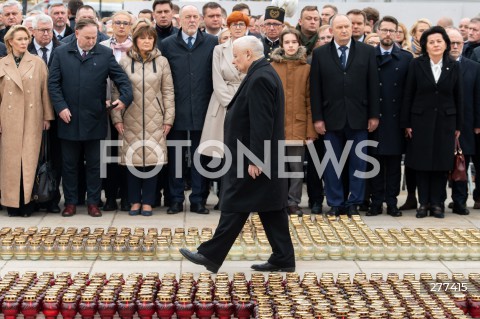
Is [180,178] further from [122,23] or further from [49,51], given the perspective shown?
[49,51]

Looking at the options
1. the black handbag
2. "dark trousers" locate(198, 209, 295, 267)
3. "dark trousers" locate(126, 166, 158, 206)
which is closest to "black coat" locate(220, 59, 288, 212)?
"dark trousers" locate(198, 209, 295, 267)

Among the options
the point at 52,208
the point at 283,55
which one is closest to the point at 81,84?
the point at 52,208

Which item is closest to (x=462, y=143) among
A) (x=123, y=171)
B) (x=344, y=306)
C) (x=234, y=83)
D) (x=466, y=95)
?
(x=466, y=95)

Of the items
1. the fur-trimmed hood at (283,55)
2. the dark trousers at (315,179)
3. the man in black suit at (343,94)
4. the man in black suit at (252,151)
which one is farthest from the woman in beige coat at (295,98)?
the man in black suit at (252,151)

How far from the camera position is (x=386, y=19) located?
11.6 meters

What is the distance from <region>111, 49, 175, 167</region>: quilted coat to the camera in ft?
36.4

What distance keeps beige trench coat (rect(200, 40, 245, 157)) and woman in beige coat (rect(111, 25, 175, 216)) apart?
447 mm

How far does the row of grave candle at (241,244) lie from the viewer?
9062 millimetres

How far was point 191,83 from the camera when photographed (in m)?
11.3

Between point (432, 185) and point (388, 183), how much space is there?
0.52m

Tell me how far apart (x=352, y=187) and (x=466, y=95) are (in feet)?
5.90

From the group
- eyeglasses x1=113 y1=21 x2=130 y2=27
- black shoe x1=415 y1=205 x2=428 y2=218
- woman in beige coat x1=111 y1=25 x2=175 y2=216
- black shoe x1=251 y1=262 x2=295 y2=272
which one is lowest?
black shoe x1=415 y1=205 x2=428 y2=218

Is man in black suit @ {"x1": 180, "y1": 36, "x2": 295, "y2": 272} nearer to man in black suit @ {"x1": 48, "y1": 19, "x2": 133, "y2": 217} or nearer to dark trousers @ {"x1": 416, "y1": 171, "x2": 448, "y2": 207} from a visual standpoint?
man in black suit @ {"x1": 48, "y1": 19, "x2": 133, "y2": 217}

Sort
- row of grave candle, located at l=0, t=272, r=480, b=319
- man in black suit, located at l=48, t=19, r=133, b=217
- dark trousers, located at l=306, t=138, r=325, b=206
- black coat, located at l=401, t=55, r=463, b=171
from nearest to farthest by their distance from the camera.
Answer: row of grave candle, located at l=0, t=272, r=480, b=319
man in black suit, located at l=48, t=19, r=133, b=217
black coat, located at l=401, t=55, r=463, b=171
dark trousers, located at l=306, t=138, r=325, b=206
